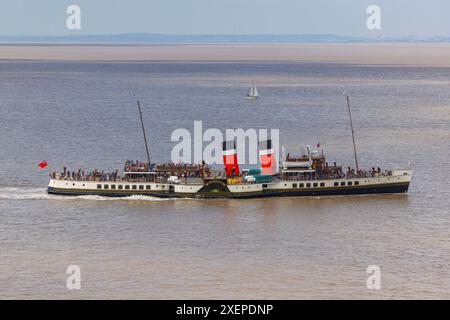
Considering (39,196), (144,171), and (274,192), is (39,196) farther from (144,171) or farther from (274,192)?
(274,192)

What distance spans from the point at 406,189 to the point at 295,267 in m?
27.5

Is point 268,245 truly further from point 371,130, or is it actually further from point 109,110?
point 109,110

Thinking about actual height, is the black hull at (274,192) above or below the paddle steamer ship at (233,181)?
below

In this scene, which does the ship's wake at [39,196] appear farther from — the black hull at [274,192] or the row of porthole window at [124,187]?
the row of porthole window at [124,187]

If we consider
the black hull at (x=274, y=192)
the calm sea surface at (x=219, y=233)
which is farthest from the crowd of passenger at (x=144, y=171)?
the calm sea surface at (x=219, y=233)

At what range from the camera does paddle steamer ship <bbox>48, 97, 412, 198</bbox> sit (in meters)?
87.2

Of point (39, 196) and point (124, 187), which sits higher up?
point (124, 187)

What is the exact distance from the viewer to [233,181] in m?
87.9

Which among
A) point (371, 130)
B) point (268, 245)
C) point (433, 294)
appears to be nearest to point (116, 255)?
point (268, 245)

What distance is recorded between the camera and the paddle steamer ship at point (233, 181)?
3435 inches

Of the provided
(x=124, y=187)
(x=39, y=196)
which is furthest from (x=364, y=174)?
(x=39, y=196)
